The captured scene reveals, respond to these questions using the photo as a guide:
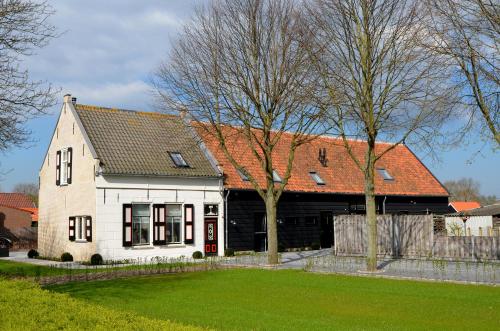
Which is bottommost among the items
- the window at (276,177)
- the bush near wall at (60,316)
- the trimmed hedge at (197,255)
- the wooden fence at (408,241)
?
the trimmed hedge at (197,255)

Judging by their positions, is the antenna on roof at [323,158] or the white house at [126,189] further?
the antenna on roof at [323,158]

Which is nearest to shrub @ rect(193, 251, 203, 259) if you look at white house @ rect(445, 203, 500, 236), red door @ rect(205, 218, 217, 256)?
red door @ rect(205, 218, 217, 256)

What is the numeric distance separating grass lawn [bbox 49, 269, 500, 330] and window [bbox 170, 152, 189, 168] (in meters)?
10.6

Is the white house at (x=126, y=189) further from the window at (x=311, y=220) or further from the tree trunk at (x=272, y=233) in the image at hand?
the window at (x=311, y=220)

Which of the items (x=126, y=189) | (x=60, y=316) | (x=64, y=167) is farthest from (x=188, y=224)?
(x=60, y=316)

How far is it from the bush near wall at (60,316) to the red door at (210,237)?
1802 cm

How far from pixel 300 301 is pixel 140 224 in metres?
15.1

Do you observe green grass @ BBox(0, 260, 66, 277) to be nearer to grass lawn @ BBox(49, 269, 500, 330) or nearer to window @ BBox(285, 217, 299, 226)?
grass lawn @ BBox(49, 269, 500, 330)

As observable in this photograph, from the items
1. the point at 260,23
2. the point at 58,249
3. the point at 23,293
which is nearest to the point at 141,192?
the point at 58,249

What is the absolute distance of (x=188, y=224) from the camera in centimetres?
2847

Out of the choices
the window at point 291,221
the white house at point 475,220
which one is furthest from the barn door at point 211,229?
the white house at point 475,220

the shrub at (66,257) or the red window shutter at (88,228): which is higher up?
the red window shutter at (88,228)

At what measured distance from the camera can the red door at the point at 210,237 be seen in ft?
94.9

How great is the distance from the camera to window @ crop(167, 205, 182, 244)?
91.6 ft
